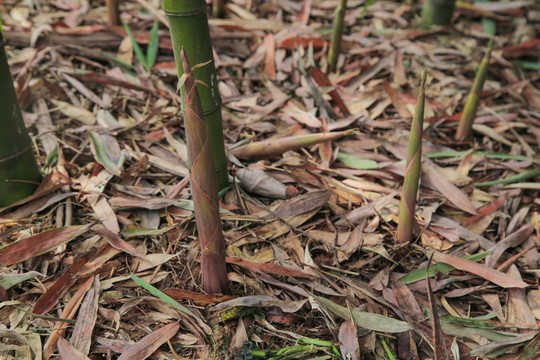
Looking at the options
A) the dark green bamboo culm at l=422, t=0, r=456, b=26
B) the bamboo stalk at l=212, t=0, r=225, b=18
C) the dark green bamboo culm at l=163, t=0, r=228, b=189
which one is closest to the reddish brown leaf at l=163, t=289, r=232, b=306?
the dark green bamboo culm at l=163, t=0, r=228, b=189

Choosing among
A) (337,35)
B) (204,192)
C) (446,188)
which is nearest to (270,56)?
(337,35)

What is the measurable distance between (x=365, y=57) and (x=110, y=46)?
888mm

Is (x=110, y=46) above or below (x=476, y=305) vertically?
above

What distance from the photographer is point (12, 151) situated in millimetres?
1104

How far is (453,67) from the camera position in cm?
177

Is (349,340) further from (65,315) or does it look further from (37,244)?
(37,244)

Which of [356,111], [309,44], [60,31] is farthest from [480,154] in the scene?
[60,31]

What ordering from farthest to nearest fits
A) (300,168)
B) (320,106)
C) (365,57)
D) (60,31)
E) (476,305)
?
(365,57) < (60,31) < (320,106) < (300,168) < (476,305)

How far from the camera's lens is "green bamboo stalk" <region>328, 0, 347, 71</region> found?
1.54 metres

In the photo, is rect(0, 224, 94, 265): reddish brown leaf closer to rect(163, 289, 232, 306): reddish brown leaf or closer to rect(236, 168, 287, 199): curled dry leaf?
rect(163, 289, 232, 306): reddish brown leaf

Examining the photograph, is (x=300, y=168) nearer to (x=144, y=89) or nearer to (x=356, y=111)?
(x=356, y=111)

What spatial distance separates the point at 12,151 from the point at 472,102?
120cm

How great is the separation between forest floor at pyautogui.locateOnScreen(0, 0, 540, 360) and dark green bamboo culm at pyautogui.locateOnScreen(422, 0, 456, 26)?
57 millimetres

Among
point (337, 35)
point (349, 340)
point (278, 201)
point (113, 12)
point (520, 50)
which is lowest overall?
point (349, 340)
